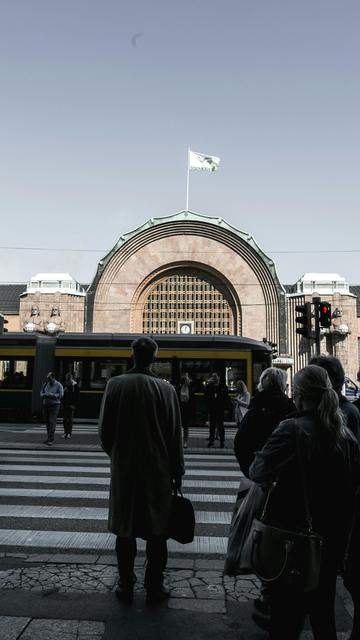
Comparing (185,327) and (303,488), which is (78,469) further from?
(185,327)

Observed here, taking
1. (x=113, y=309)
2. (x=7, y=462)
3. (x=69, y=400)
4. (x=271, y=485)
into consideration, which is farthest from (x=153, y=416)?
(x=113, y=309)

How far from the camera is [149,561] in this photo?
3883 mm

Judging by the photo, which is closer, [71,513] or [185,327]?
[71,513]

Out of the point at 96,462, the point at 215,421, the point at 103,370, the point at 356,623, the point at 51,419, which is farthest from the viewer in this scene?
the point at 103,370

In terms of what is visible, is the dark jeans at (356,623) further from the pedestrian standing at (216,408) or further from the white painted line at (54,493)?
the pedestrian standing at (216,408)

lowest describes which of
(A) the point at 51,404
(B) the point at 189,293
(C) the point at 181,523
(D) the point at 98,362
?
(C) the point at 181,523

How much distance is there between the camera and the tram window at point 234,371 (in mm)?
18891

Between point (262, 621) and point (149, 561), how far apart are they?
897mm

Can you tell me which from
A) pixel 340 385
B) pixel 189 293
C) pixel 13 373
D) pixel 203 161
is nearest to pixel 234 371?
pixel 13 373

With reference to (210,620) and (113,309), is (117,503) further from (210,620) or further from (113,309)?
(113,309)

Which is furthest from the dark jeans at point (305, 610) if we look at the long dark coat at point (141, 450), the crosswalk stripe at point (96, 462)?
the crosswalk stripe at point (96, 462)

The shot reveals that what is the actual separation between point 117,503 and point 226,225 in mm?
32505

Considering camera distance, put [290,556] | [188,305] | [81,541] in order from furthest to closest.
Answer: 1. [188,305]
2. [81,541]
3. [290,556]

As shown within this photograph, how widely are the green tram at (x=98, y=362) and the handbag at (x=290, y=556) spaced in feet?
51.6
